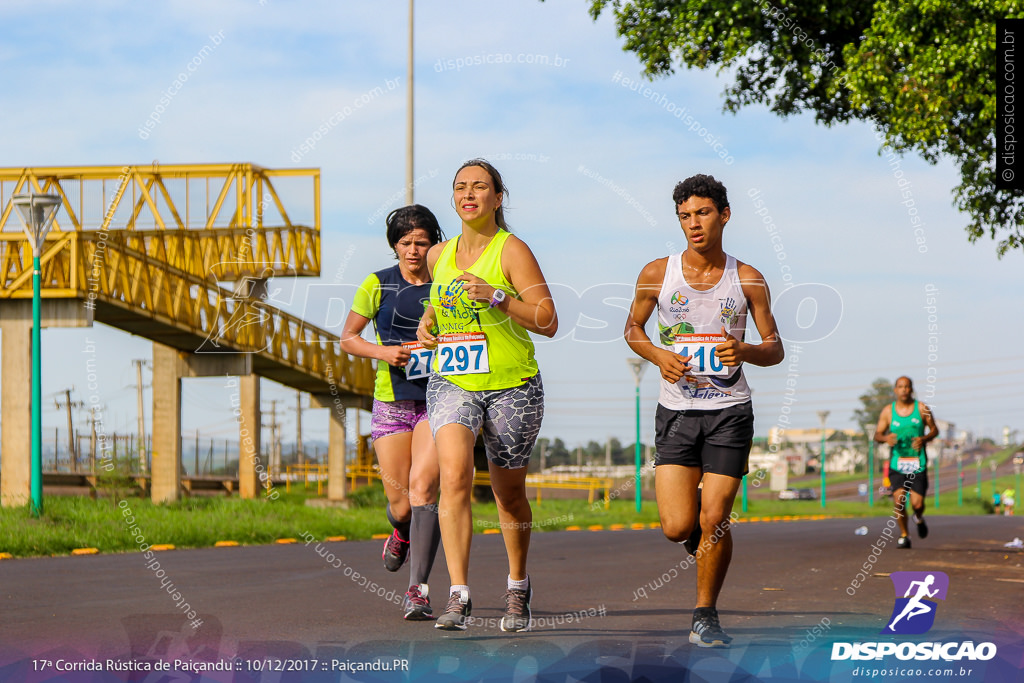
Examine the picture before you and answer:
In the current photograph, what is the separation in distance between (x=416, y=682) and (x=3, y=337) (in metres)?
18.1

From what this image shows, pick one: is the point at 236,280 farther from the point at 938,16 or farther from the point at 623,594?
the point at 623,594

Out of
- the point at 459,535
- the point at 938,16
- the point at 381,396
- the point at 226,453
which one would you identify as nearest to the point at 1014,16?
the point at 938,16

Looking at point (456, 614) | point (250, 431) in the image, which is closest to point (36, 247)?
point (456, 614)

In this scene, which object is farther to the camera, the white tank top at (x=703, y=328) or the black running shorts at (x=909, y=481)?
the black running shorts at (x=909, y=481)

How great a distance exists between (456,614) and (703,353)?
1.79m

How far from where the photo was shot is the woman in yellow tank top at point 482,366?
6.35 metres

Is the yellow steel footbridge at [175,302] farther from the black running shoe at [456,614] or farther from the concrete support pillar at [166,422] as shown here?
the black running shoe at [456,614]

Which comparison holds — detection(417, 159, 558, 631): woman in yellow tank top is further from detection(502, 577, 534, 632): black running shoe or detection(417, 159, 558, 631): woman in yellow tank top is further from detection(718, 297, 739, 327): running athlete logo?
detection(718, 297, 739, 327): running athlete logo

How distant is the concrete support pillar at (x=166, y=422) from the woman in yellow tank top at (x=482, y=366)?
68.5 feet

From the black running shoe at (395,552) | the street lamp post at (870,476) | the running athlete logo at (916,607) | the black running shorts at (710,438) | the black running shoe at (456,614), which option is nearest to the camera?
the black running shoe at (456,614)

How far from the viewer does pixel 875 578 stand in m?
11.0

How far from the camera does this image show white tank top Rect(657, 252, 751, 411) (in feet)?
21.1

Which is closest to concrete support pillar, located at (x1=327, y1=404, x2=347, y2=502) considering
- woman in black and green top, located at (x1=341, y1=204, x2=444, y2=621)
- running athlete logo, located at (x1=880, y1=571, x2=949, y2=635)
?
running athlete logo, located at (x1=880, y1=571, x2=949, y2=635)

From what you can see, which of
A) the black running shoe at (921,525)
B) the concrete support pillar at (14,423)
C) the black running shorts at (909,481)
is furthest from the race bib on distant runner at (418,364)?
the concrete support pillar at (14,423)
